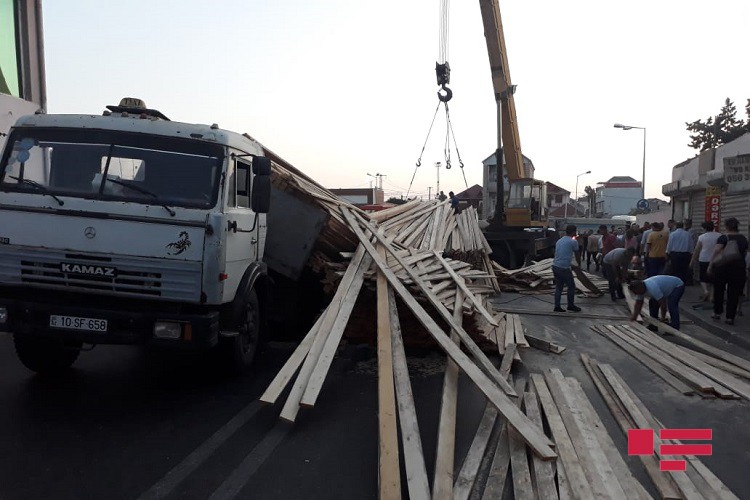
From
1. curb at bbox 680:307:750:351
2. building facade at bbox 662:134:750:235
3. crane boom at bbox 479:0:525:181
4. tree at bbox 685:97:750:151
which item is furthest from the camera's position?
tree at bbox 685:97:750:151

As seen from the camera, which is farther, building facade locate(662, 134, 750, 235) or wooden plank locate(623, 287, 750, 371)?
building facade locate(662, 134, 750, 235)

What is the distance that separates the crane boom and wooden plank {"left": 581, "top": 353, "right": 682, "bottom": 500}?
1328cm

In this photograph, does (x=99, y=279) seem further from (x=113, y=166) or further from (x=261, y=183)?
(x=261, y=183)

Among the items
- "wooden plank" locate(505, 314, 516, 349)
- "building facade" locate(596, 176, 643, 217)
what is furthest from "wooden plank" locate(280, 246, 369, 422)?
"building facade" locate(596, 176, 643, 217)

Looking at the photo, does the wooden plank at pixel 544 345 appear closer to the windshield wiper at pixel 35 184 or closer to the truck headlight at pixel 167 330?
the truck headlight at pixel 167 330

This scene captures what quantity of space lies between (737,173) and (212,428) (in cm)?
1131

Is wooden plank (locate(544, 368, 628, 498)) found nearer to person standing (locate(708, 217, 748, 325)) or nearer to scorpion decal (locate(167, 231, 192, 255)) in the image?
scorpion decal (locate(167, 231, 192, 255))

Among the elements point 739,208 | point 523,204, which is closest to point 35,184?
point 739,208

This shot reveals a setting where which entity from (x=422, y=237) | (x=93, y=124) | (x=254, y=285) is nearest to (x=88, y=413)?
(x=254, y=285)

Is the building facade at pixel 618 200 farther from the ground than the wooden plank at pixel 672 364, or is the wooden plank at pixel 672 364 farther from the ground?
the building facade at pixel 618 200

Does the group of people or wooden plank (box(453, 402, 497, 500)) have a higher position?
the group of people

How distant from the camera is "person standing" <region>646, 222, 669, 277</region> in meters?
13.5

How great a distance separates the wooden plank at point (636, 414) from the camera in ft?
12.3

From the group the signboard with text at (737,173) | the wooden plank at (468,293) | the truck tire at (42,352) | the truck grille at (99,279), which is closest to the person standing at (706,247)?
the signboard with text at (737,173)
